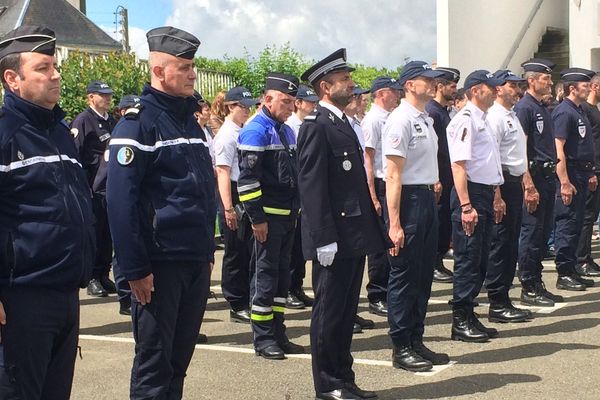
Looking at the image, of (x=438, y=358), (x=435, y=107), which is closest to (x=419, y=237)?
(x=438, y=358)

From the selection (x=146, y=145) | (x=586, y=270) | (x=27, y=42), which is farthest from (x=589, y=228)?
(x=27, y=42)

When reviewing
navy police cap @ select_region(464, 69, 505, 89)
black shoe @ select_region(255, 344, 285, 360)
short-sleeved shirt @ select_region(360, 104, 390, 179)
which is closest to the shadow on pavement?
black shoe @ select_region(255, 344, 285, 360)

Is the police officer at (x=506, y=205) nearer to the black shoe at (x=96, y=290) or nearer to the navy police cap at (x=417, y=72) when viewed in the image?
the navy police cap at (x=417, y=72)

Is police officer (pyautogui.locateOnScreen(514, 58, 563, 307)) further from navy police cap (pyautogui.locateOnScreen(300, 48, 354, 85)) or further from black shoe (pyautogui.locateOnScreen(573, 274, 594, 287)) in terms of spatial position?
navy police cap (pyautogui.locateOnScreen(300, 48, 354, 85))

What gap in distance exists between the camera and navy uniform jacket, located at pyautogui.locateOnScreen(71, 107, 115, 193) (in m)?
9.58

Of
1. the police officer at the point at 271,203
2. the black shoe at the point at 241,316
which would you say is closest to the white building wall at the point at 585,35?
the black shoe at the point at 241,316

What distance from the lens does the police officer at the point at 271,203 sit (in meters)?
6.75

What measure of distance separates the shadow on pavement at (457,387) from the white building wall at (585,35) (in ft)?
46.2

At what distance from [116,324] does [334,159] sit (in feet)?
11.9

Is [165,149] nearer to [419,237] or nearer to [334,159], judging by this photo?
[334,159]

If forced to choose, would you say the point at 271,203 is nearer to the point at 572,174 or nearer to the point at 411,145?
the point at 411,145

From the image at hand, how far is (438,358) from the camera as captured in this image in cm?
642

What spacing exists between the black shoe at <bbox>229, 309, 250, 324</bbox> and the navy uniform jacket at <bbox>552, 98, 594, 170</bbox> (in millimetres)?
4006

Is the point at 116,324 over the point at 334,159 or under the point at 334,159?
under
